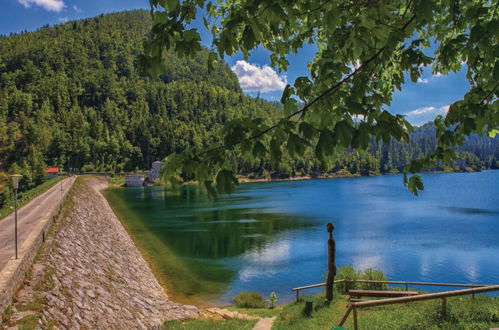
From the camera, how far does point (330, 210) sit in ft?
205

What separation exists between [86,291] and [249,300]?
9.31 m

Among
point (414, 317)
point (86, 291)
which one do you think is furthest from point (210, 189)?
point (86, 291)

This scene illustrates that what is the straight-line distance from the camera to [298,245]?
120 ft

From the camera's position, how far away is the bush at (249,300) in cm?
2027

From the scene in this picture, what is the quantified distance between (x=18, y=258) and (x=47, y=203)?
88.8ft

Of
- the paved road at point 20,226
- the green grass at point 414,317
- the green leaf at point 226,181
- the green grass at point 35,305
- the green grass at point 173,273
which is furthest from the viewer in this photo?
the green grass at point 173,273

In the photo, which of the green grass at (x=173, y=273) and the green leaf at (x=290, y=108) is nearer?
the green leaf at (x=290, y=108)

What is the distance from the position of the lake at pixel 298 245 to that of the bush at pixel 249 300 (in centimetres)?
129

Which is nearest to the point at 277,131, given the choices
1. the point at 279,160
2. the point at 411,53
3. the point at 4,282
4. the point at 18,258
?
the point at 279,160

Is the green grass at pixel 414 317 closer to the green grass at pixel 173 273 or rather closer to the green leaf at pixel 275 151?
the green leaf at pixel 275 151

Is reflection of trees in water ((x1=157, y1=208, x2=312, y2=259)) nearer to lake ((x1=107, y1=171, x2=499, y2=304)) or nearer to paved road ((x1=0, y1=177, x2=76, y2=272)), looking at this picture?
lake ((x1=107, y1=171, x2=499, y2=304))

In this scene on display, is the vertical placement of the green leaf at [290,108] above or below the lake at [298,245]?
above

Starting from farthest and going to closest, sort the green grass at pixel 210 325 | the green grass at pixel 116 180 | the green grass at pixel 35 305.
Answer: the green grass at pixel 116 180, the green grass at pixel 210 325, the green grass at pixel 35 305

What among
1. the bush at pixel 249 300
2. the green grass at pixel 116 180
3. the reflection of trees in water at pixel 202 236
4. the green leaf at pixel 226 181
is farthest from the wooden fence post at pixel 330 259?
the green grass at pixel 116 180
